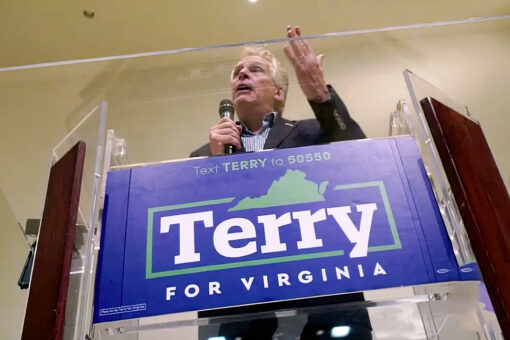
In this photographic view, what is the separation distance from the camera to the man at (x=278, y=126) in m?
0.88

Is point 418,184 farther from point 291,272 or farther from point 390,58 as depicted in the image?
point 390,58

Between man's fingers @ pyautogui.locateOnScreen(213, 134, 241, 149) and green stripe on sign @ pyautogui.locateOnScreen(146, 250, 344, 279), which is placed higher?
man's fingers @ pyautogui.locateOnScreen(213, 134, 241, 149)

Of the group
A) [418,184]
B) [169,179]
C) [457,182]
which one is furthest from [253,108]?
[457,182]

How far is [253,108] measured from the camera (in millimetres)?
1386

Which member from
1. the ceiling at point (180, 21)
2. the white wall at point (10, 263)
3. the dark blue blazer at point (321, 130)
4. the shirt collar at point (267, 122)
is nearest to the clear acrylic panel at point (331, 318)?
the dark blue blazer at point (321, 130)

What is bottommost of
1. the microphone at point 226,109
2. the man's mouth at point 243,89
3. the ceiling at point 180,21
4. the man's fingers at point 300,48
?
the microphone at point 226,109

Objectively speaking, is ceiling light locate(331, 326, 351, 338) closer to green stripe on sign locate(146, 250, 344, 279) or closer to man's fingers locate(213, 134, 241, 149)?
green stripe on sign locate(146, 250, 344, 279)

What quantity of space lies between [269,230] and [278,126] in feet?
1.38

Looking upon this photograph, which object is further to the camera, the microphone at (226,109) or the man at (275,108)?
the microphone at (226,109)

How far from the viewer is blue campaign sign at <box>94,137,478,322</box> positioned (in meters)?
0.87

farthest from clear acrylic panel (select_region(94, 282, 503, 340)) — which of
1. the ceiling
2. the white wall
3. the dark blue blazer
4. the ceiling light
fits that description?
the ceiling

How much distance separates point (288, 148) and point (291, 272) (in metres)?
0.30

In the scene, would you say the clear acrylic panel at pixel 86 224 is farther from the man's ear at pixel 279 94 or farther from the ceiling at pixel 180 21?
the ceiling at pixel 180 21

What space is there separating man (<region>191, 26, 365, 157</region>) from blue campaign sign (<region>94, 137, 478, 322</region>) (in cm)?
12
